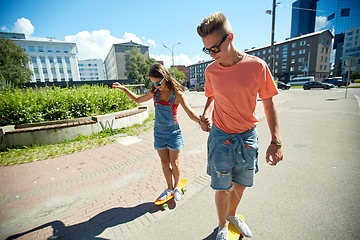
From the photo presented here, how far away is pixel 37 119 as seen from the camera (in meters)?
5.50

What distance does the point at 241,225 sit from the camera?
76.0 inches

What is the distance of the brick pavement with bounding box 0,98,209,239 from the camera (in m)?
2.18

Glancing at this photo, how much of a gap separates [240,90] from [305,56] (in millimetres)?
65041

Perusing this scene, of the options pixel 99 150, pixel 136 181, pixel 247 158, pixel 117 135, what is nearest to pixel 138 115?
pixel 117 135

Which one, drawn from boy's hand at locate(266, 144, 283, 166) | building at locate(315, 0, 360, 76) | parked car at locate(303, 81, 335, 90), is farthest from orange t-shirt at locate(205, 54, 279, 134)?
building at locate(315, 0, 360, 76)

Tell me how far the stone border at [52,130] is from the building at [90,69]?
127 metres

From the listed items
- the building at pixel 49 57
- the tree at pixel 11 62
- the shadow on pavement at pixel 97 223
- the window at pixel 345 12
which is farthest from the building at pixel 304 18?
the shadow on pavement at pixel 97 223

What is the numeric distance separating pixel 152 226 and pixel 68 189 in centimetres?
197

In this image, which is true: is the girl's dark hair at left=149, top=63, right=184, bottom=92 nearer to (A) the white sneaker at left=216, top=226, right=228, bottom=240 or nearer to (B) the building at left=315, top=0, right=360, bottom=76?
(A) the white sneaker at left=216, top=226, right=228, bottom=240

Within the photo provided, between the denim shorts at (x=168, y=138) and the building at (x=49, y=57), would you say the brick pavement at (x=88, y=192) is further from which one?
the building at (x=49, y=57)

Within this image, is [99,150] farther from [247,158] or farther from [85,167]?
[247,158]

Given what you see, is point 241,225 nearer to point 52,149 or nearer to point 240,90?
point 240,90

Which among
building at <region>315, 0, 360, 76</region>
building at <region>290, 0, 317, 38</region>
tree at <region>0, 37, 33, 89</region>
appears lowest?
tree at <region>0, 37, 33, 89</region>

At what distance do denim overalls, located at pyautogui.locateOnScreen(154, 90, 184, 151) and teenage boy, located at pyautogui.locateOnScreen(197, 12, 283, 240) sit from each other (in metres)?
0.71
